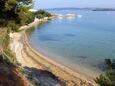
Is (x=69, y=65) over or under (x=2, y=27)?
under

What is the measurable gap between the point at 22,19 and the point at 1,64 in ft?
49.5

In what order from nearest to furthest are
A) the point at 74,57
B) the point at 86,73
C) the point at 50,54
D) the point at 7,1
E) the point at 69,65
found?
the point at 7,1 → the point at 86,73 → the point at 69,65 → the point at 74,57 → the point at 50,54

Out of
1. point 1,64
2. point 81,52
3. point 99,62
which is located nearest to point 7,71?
point 1,64

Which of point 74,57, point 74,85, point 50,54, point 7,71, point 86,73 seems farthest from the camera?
point 50,54

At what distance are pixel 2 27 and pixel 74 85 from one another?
33.4 feet

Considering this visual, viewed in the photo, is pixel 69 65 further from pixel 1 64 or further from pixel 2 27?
pixel 1 64

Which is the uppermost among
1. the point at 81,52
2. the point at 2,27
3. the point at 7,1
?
the point at 7,1

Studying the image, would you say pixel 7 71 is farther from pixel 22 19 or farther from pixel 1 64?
pixel 22 19

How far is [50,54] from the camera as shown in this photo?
3991 cm

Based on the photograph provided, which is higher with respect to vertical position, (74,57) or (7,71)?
(7,71)

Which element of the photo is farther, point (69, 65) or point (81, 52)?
point (81, 52)

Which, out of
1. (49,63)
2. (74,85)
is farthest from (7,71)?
(49,63)

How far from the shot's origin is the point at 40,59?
33969mm

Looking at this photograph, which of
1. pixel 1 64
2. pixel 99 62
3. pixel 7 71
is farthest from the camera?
pixel 99 62
